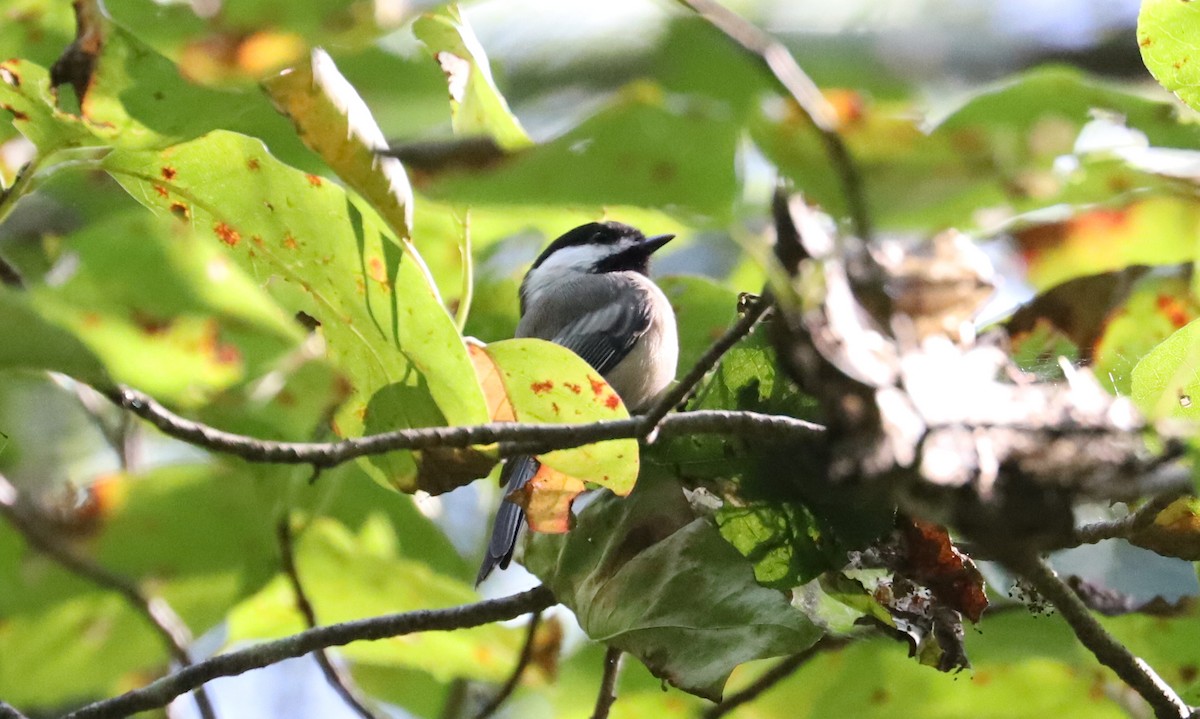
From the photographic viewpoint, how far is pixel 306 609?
1630mm

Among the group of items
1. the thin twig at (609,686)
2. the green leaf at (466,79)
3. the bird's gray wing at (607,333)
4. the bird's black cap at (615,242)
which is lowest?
the bird's black cap at (615,242)

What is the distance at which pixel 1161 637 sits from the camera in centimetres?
154

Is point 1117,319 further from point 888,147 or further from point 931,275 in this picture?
point 888,147

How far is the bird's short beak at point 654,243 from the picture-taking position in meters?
2.76

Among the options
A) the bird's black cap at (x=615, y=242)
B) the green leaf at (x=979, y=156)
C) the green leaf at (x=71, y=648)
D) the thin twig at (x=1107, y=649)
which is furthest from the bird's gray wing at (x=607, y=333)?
the green leaf at (x=979, y=156)

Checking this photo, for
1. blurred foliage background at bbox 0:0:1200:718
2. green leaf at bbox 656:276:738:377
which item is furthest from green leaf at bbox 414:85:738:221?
green leaf at bbox 656:276:738:377

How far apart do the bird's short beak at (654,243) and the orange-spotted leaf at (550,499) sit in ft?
4.89

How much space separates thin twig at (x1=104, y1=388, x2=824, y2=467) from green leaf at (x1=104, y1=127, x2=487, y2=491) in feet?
0.26

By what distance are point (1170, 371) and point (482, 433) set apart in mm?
608

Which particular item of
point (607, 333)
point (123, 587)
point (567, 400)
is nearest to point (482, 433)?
point (567, 400)

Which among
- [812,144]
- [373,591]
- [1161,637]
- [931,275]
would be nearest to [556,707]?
[373,591]

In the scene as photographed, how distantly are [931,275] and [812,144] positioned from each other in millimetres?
198

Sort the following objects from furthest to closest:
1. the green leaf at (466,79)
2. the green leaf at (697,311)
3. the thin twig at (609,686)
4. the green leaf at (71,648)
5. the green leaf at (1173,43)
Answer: the green leaf at (71,648), the green leaf at (697,311), the thin twig at (609,686), the green leaf at (466,79), the green leaf at (1173,43)

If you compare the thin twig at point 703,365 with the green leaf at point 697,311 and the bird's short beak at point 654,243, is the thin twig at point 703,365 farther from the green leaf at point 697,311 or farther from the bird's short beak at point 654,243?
→ the bird's short beak at point 654,243
